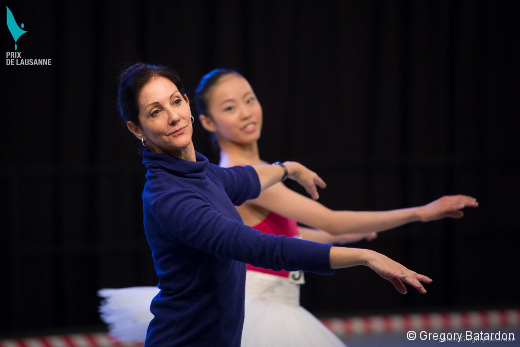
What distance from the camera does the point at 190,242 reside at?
1.31 metres

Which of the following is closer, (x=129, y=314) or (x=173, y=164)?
(x=173, y=164)

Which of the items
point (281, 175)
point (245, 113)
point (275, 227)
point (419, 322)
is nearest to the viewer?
point (281, 175)

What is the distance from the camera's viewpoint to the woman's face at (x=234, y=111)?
233 centimetres

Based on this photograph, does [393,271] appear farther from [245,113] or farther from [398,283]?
[245,113]

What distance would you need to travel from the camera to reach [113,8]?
3898 millimetres

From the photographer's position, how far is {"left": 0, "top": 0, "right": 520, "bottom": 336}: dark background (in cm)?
384

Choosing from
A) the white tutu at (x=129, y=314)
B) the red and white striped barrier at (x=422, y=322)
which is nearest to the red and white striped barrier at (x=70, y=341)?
the red and white striped barrier at (x=422, y=322)

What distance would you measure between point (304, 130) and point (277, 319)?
2280mm

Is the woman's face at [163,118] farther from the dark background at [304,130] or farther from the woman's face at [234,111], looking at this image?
the dark background at [304,130]

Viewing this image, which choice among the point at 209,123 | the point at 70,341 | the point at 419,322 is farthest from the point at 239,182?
the point at 419,322

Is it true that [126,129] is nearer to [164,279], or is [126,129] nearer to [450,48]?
[164,279]

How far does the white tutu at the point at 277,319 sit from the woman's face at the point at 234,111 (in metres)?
0.55

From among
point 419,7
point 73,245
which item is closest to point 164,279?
point 73,245

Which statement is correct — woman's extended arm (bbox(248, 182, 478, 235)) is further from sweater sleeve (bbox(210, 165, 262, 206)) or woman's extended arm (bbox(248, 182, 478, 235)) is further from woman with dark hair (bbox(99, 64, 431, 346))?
woman with dark hair (bbox(99, 64, 431, 346))
